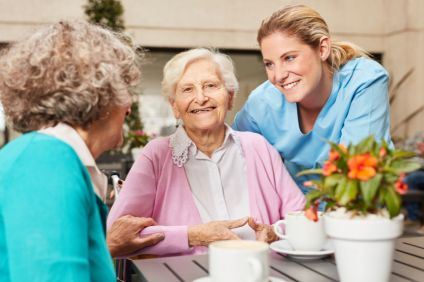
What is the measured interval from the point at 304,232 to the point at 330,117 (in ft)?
2.82

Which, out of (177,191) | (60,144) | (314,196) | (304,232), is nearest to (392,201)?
(314,196)

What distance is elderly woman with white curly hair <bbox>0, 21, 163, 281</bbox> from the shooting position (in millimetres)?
955

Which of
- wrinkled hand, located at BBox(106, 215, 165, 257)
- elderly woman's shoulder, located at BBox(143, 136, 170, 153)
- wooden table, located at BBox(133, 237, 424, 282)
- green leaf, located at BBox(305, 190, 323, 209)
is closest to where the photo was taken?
green leaf, located at BBox(305, 190, 323, 209)

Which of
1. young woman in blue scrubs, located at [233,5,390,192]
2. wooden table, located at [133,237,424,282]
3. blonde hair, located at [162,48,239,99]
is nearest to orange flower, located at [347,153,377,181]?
wooden table, located at [133,237,424,282]

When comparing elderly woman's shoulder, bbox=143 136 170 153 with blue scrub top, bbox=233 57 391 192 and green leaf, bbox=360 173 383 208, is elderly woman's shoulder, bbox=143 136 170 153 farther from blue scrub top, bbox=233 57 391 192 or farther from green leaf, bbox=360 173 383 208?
green leaf, bbox=360 173 383 208

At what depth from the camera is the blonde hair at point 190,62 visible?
1.98m

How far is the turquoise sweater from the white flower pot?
1.53 ft

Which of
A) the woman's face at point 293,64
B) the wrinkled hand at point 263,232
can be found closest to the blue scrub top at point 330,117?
the woman's face at point 293,64

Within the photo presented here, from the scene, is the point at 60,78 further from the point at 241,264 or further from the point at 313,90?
the point at 313,90

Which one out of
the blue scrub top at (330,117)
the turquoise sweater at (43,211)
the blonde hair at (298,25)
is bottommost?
the turquoise sweater at (43,211)

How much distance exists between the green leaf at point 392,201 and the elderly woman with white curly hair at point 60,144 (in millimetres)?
542

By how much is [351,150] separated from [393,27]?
7.97m

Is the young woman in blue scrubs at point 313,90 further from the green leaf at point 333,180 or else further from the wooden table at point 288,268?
the green leaf at point 333,180

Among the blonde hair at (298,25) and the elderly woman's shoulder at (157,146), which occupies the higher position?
the blonde hair at (298,25)
